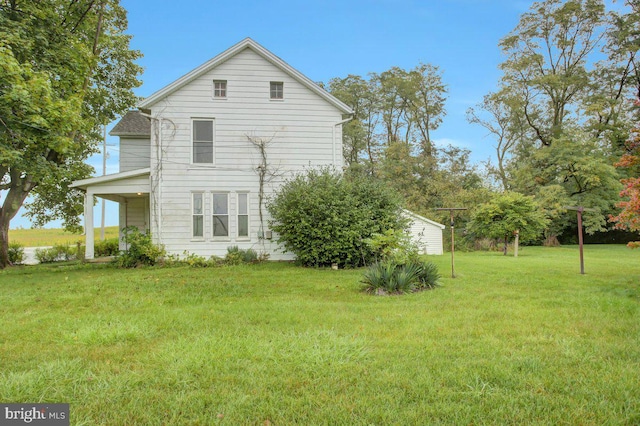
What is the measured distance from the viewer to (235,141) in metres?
14.2

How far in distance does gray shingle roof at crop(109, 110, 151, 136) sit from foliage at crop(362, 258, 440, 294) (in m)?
12.5

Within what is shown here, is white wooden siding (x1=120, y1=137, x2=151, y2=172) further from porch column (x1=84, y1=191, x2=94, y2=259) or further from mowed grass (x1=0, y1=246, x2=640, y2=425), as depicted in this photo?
mowed grass (x1=0, y1=246, x2=640, y2=425)

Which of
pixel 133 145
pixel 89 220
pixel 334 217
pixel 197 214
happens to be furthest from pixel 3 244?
pixel 334 217

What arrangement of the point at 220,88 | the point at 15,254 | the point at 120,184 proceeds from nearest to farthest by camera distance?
the point at 120,184, the point at 220,88, the point at 15,254

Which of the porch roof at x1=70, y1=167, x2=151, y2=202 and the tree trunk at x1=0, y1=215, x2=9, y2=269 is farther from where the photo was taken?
the tree trunk at x1=0, y1=215, x2=9, y2=269

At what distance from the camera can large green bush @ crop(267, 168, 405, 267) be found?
1180 cm

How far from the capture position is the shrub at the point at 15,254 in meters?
17.7

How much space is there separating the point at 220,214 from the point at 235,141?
9.14 ft

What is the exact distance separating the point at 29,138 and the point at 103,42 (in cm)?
668

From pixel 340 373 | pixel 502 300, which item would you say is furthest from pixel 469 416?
pixel 502 300

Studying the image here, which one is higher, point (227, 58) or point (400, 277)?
point (227, 58)

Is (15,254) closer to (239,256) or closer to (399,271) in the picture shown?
(239,256)

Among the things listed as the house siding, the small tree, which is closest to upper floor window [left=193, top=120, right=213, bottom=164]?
the house siding

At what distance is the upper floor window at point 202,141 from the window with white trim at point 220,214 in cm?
137
